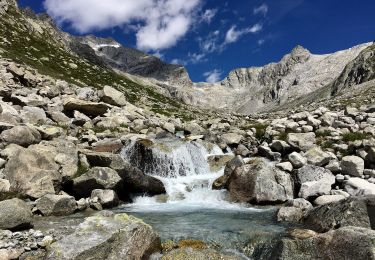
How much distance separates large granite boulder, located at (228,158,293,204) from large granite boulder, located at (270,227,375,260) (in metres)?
11.2

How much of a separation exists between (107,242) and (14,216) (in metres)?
4.63

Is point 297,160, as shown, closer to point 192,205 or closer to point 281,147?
point 281,147

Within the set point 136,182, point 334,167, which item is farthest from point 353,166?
point 136,182

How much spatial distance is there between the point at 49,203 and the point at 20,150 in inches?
192

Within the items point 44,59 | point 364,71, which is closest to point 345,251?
point 44,59

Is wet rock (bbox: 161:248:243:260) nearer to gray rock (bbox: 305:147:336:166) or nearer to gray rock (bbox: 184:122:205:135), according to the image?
gray rock (bbox: 305:147:336:166)

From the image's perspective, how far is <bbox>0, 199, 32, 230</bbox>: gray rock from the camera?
14.4 m

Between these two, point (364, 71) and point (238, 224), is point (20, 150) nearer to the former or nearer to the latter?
point (238, 224)

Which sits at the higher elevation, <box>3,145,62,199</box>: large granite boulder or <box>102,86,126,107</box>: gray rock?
<box>102,86,126,107</box>: gray rock

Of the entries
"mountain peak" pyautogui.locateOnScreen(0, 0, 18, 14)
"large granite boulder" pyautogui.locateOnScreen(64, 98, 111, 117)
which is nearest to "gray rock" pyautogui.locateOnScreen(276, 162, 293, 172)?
"large granite boulder" pyautogui.locateOnScreen(64, 98, 111, 117)

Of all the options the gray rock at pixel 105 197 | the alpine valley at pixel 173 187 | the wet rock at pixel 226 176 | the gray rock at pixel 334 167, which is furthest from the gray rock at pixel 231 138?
the gray rock at pixel 105 197

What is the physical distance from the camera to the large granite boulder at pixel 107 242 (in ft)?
38.5

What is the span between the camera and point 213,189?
27125 millimetres

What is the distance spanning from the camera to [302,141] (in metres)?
A: 30.8
